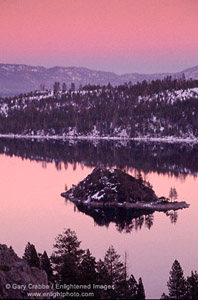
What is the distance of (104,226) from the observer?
75812 millimetres

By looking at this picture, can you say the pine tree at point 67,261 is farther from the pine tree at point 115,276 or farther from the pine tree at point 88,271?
the pine tree at point 115,276

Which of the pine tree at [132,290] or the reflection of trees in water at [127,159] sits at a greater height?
the reflection of trees in water at [127,159]

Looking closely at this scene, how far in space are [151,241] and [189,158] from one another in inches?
3800

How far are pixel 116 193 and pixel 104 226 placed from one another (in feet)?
59.1

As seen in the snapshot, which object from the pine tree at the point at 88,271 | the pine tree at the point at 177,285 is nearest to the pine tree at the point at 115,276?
the pine tree at the point at 88,271

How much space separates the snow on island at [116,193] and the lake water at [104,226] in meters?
3.54

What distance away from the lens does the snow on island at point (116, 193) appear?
89125 millimetres

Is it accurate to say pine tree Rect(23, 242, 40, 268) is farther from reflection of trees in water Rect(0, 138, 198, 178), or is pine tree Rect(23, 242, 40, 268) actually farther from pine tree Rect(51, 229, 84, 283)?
reflection of trees in water Rect(0, 138, 198, 178)

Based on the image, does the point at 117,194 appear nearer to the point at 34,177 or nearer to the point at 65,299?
the point at 34,177

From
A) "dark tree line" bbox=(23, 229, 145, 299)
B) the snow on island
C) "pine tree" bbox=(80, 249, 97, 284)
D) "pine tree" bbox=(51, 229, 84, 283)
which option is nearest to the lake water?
the snow on island

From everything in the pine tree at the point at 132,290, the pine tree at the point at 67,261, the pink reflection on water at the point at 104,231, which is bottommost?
the pink reflection on water at the point at 104,231

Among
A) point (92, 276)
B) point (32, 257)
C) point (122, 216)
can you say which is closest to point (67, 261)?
point (92, 276)

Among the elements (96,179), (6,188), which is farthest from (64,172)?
(96,179)

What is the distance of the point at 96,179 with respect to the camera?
9688 cm
